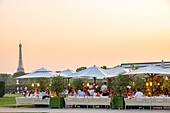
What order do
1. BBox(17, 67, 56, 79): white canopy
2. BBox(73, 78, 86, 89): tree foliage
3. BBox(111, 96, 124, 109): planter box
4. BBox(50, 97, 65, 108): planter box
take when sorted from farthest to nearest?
1. BBox(73, 78, 86, 89): tree foliage
2. BBox(17, 67, 56, 79): white canopy
3. BBox(50, 97, 65, 108): planter box
4. BBox(111, 96, 124, 109): planter box

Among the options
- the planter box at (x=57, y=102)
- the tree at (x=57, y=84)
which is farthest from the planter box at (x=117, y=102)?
the tree at (x=57, y=84)

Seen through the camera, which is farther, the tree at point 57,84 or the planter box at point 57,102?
the tree at point 57,84

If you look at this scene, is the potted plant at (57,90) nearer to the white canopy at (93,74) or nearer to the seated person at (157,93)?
the white canopy at (93,74)

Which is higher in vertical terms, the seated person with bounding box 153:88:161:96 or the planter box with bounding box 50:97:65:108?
the seated person with bounding box 153:88:161:96

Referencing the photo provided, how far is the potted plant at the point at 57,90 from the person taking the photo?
23391mm

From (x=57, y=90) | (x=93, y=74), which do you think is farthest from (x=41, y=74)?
(x=57, y=90)

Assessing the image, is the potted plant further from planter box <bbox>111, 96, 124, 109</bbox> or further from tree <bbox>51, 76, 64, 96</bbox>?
planter box <bbox>111, 96, 124, 109</bbox>

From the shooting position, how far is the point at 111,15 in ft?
109

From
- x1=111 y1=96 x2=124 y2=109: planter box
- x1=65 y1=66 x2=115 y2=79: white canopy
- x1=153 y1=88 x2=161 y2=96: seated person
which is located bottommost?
x1=111 y1=96 x2=124 y2=109: planter box

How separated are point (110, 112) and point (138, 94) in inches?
112

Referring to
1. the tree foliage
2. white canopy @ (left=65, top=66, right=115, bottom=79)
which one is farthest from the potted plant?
the tree foliage

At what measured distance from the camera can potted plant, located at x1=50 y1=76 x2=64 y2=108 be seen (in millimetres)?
23391

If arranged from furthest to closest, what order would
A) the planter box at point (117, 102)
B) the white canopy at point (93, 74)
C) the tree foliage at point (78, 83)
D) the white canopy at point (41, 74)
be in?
the tree foliage at point (78, 83) → the white canopy at point (41, 74) → the white canopy at point (93, 74) → the planter box at point (117, 102)

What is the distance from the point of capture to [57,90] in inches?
947
